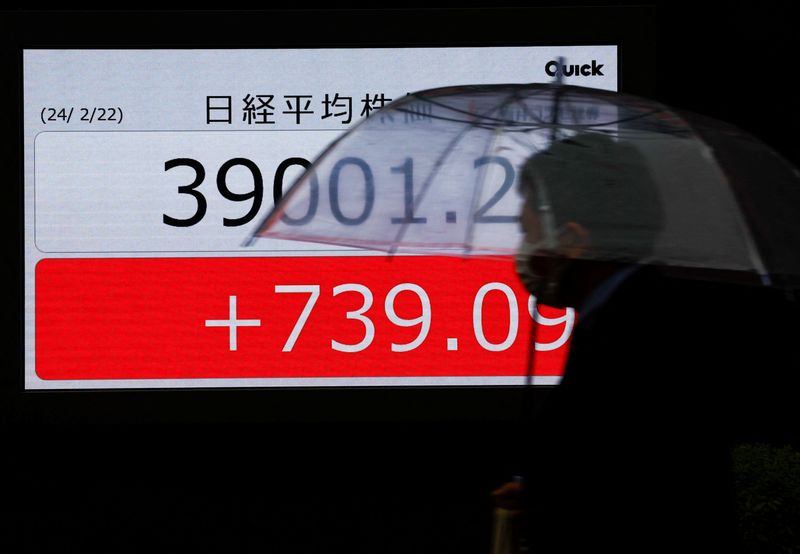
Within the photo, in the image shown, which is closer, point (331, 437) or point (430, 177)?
point (430, 177)

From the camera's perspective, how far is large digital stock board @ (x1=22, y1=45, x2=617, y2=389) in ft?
15.6

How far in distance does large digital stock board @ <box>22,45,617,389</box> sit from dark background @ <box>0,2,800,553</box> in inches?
4.6

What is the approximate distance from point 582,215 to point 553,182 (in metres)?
0.10

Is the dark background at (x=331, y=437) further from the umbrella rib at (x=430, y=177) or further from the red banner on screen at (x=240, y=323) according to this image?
the umbrella rib at (x=430, y=177)

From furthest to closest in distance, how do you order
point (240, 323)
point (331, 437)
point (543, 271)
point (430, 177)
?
point (331, 437)
point (240, 323)
point (430, 177)
point (543, 271)

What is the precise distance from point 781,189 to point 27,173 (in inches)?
133

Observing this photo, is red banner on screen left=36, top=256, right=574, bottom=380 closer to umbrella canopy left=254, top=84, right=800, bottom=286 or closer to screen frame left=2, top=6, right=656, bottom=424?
screen frame left=2, top=6, right=656, bottom=424

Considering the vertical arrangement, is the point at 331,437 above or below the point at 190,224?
below

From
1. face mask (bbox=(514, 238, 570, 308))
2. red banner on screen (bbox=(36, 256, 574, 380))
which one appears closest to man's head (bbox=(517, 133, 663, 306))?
face mask (bbox=(514, 238, 570, 308))

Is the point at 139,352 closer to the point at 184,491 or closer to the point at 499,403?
the point at 184,491

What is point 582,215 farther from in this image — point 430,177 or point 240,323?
point 240,323

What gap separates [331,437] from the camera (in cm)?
491

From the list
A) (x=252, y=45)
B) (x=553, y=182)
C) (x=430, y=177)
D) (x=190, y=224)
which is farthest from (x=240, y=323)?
(x=553, y=182)

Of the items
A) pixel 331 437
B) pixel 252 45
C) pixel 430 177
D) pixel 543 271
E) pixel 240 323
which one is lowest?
pixel 331 437
